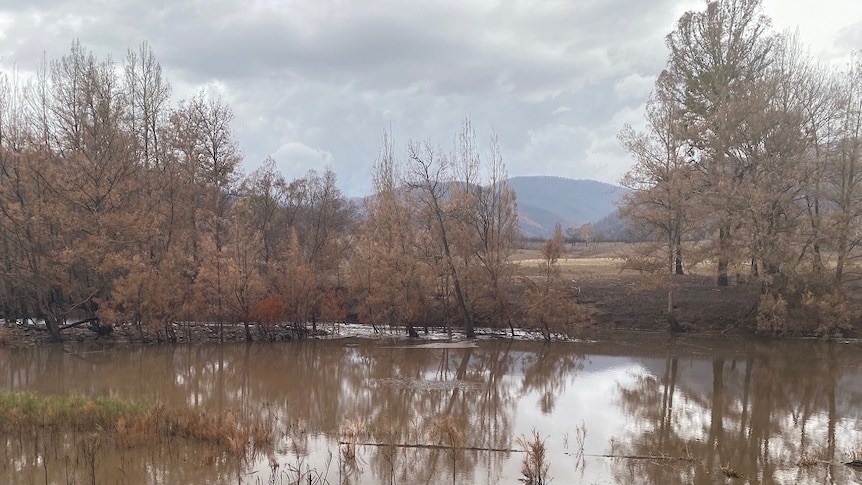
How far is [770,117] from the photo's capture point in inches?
1040

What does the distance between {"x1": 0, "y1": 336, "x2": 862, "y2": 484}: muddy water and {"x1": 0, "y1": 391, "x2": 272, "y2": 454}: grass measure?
0.39m

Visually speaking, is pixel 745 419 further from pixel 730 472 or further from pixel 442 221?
pixel 442 221

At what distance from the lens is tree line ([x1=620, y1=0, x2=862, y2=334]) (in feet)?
84.4

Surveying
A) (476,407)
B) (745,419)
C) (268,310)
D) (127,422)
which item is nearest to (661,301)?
(745,419)

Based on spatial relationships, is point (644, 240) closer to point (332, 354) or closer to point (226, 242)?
point (332, 354)

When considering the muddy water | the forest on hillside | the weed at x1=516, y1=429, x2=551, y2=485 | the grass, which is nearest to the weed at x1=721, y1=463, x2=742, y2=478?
the muddy water

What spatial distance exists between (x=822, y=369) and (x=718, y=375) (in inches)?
149

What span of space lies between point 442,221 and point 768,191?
1523 centimetres

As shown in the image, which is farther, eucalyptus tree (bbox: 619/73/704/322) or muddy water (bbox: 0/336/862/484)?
eucalyptus tree (bbox: 619/73/704/322)

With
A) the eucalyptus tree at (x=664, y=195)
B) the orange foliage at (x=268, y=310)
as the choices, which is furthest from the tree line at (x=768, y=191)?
the orange foliage at (x=268, y=310)

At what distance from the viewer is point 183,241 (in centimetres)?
3005

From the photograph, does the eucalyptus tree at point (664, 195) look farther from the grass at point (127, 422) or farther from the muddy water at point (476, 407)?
the grass at point (127, 422)

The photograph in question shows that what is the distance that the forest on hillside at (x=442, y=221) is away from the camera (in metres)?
25.8

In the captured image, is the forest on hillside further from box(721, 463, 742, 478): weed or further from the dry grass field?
box(721, 463, 742, 478): weed
